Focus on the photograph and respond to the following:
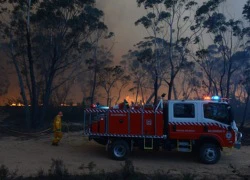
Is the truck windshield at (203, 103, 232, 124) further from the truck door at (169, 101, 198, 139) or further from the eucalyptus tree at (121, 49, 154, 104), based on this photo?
the eucalyptus tree at (121, 49, 154, 104)

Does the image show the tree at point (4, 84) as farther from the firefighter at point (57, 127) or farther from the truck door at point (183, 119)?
the truck door at point (183, 119)

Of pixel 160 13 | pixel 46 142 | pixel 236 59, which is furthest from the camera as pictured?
pixel 236 59

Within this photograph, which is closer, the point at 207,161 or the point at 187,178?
the point at 187,178

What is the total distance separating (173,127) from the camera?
551 inches

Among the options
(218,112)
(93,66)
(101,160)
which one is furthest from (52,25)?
(218,112)

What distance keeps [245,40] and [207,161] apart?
26305 millimetres

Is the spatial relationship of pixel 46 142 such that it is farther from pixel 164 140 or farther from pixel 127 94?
pixel 127 94

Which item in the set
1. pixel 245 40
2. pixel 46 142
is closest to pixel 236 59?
pixel 245 40

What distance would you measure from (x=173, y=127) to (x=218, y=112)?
5.59 ft

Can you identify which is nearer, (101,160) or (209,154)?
(209,154)

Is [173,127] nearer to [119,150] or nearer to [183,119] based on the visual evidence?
[183,119]

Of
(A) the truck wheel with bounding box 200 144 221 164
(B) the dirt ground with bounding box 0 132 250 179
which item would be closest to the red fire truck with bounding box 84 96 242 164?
(A) the truck wheel with bounding box 200 144 221 164

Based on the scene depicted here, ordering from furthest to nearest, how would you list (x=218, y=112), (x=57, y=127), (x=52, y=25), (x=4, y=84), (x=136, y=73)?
(x=4, y=84)
(x=136, y=73)
(x=52, y=25)
(x=57, y=127)
(x=218, y=112)

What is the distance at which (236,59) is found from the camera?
43.9 metres
